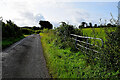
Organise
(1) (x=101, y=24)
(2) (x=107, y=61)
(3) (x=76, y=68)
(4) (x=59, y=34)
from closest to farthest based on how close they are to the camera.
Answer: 1. (2) (x=107, y=61)
2. (1) (x=101, y=24)
3. (3) (x=76, y=68)
4. (4) (x=59, y=34)

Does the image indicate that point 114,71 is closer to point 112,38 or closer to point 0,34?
point 112,38

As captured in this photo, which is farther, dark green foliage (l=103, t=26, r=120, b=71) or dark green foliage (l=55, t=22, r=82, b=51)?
dark green foliage (l=55, t=22, r=82, b=51)

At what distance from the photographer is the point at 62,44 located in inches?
516

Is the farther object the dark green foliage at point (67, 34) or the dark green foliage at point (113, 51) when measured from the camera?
the dark green foliage at point (67, 34)

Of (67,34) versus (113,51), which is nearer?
(113,51)

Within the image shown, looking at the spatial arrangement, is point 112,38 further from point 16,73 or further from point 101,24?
point 16,73

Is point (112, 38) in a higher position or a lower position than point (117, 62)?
higher

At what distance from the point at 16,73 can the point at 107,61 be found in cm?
416

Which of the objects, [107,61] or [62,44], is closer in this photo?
[107,61]

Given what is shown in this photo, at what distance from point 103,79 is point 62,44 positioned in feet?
27.3

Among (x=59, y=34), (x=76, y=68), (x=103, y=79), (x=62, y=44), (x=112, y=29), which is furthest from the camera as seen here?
(x=59, y=34)

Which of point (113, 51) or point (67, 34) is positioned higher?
point (67, 34)

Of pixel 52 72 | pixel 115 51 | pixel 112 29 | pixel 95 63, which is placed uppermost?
pixel 112 29

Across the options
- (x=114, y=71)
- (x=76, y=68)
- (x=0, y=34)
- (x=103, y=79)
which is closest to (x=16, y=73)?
(x=76, y=68)
